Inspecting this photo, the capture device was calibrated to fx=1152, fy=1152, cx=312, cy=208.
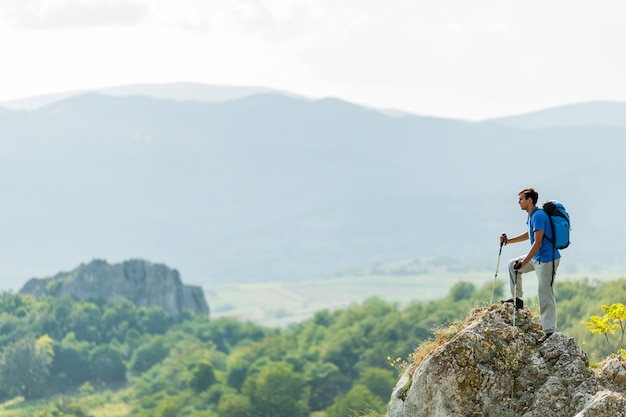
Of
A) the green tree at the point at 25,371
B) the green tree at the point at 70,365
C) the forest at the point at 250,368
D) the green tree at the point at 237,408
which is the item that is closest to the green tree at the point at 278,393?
the forest at the point at 250,368

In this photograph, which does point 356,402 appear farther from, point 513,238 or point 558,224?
point 558,224

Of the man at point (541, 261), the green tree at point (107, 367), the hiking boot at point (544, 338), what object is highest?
the man at point (541, 261)

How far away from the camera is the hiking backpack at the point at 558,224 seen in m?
18.0

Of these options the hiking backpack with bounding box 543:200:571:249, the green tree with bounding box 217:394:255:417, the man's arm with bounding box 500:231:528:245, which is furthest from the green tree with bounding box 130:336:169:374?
the hiking backpack with bounding box 543:200:571:249

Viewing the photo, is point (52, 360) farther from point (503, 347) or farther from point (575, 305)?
point (503, 347)

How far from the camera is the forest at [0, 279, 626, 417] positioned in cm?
13275

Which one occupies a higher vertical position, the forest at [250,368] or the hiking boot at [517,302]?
the hiking boot at [517,302]

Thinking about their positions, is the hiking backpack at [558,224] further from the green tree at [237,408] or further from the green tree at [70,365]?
the green tree at [70,365]

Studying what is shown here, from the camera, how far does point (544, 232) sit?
18.0 metres

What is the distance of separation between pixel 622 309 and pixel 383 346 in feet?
461

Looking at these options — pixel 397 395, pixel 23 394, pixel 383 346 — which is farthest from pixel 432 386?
pixel 23 394

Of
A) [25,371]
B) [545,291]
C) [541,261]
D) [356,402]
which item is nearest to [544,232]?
[541,261]

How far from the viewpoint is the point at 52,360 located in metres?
182

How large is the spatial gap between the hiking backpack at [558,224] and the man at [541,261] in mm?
66
